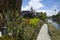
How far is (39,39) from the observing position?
66.3ft

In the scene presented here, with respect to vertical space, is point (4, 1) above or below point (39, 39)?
above

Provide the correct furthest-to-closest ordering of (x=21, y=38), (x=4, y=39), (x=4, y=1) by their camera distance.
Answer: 1. (x=4, y=1)
2. (x=21, y=38)
3. (x=4, y=39)

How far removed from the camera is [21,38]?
15.6 m

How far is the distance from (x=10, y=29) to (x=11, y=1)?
13.4 meters

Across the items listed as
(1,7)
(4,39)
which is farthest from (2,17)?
(4,39)

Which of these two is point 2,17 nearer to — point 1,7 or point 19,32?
point 1,7

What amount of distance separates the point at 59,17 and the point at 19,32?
82.9 metres

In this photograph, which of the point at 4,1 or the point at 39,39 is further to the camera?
the point at 4,1

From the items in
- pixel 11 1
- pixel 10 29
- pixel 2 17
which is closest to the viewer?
pixel 10 29

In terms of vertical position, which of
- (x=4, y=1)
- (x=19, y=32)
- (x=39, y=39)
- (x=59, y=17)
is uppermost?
(x=4, y=1)

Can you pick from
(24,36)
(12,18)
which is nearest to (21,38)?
(24,36)

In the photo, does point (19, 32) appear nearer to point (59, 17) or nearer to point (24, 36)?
point (24, 36)

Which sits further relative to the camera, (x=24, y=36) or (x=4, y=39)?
(x=24, y=36)

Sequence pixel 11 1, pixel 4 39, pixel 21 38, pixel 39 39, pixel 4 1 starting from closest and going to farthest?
pixel 4 39 < pixel 21 38 < pixel 39 39 < pixel 4 1 < pixel 11 1
